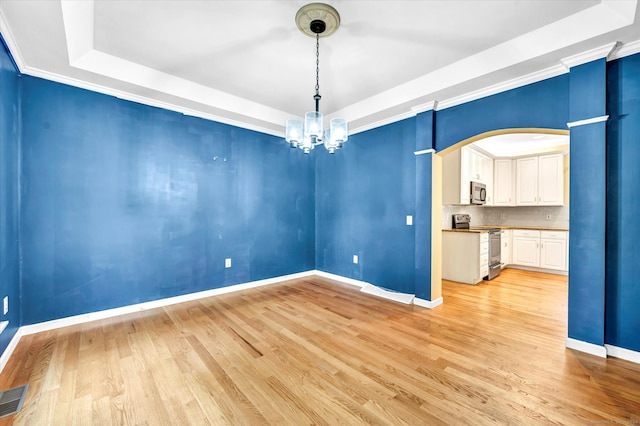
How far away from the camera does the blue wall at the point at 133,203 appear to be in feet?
8.77

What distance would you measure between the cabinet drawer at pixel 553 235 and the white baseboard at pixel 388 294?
3712 mm

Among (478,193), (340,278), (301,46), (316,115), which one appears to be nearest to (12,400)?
(316,115)

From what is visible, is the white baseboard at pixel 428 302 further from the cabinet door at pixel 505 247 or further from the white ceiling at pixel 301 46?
the cabinet door at pixel 505 247

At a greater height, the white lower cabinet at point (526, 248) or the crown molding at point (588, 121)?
the crown molding at point (588, 121)

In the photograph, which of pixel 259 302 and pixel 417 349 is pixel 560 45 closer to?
pixel 417 349

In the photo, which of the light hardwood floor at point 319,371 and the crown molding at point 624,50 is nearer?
the light hardwood floor at point 319,371

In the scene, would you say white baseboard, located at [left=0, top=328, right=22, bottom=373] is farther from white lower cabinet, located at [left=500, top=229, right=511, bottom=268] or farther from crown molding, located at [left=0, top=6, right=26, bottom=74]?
white lower cabinet, located at [left=500, top=229, right=511, bottom=268]

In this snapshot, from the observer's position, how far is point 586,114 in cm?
230

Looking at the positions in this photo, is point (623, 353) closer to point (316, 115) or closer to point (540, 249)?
point (316, 115)

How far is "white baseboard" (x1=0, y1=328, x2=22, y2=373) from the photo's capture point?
2060 mm

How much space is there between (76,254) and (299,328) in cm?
256

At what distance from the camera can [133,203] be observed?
3.20m

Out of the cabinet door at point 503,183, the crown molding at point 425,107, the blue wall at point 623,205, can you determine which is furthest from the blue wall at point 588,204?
the cabinet door at point 503,183

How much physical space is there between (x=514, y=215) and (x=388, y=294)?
464cm
